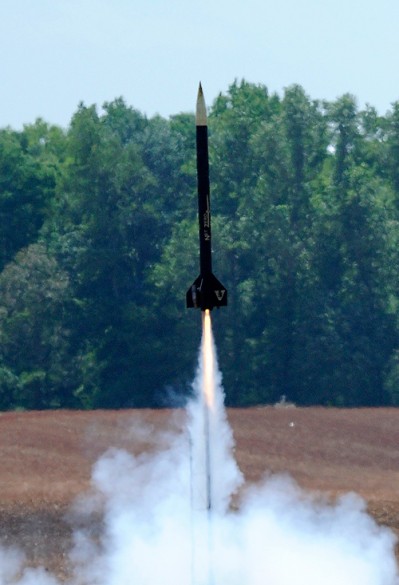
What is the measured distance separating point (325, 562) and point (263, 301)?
66608mm

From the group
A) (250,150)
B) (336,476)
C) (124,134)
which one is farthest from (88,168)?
(336,476)

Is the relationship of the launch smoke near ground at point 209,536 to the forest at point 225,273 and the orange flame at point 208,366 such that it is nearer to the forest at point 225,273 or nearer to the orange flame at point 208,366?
the orange flame at point 208,366

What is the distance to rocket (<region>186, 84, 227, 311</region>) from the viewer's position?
54.7m

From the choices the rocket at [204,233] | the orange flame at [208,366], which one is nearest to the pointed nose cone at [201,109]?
the rocket at [204,233]

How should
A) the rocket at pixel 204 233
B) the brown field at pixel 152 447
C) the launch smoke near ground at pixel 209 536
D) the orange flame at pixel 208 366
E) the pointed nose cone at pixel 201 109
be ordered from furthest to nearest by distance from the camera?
→ the brown field at pixel 152 447 → the launch smoke near ground at pixel 209 536 → the orange flame at pixel 208 366 → the rocket at pixel 204 233 → the pointed nose cone at pixel 201 109

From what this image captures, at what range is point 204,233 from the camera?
181ft

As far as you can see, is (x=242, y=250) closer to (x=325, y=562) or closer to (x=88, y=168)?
(x=88, y=168)

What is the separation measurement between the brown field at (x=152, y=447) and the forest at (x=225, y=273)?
2167 centimetres

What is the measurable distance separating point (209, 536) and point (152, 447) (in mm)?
24095

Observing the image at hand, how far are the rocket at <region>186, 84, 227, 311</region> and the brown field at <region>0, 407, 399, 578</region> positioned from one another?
12.8 metres

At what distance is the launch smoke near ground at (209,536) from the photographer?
5856 cm

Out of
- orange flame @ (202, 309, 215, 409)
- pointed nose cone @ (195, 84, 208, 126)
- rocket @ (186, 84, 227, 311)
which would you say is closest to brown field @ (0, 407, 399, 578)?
orange flame @ (202, 309, 215, 409)

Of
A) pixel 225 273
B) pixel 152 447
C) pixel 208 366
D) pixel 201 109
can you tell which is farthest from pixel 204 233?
pixel 225 273

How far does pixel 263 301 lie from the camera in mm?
126750
